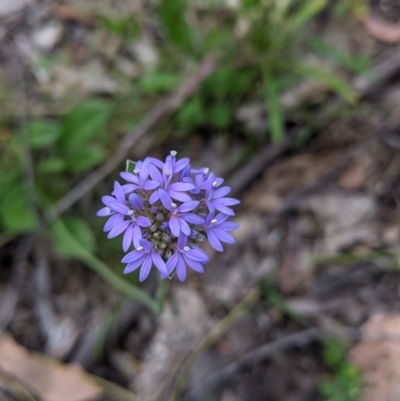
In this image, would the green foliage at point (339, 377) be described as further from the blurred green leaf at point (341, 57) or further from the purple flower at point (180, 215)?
the blurred green leaf at point (341, 57)

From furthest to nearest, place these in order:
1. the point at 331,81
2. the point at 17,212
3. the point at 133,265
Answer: the point at 331,81 → the point at 17,212 → the point at 133,265

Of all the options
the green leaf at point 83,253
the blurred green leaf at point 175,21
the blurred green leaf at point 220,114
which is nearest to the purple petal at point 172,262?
the green leaf at point 83,253

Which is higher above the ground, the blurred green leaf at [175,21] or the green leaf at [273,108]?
the blurred green leaf at [175,21]

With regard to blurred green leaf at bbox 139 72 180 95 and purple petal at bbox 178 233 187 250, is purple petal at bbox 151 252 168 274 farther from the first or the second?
blurred green leaf at bbox 139 72 180 95

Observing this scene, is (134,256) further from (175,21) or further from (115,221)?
(175,21)

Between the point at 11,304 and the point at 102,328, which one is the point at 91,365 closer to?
the point at 102,328

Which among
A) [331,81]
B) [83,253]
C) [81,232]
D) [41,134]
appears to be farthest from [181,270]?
[331,81]
